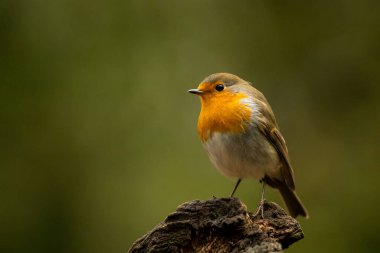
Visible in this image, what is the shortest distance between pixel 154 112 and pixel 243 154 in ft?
6.25

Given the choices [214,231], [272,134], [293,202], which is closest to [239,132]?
[272,134]

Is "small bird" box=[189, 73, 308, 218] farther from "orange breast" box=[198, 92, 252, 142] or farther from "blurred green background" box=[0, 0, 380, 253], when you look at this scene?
"blurred green background" box=[0, 0, 380, 253]

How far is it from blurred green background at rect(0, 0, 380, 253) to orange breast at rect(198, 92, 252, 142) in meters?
1.20

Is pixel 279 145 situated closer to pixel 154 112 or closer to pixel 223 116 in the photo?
pixel 223 116

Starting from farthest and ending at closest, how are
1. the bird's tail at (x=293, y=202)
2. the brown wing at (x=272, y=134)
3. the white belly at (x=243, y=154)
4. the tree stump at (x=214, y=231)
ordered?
the bird's tail at (x=293, y=202) → the brown wing at (x=272, y=134) → the white belly at (x=243, y=154) → the tree stump at (x=214, y=231)

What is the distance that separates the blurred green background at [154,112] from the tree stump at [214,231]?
236 centimetres

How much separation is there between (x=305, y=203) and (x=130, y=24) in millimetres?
2645

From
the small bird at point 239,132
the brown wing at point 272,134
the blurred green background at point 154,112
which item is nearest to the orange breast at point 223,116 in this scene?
the small bird at point 239,132

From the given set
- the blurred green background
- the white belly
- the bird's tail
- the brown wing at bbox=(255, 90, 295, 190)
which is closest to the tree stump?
the white belly

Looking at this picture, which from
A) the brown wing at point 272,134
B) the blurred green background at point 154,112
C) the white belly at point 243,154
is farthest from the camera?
the blurred green background at point 154,112

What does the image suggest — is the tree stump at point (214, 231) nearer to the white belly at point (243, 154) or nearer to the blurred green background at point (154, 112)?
the white belly at point (243, 154)

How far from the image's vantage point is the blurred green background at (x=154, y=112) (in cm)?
659

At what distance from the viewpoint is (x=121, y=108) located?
23.6 ft

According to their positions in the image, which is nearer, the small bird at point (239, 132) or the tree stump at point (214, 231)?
the tree stump at point (214, 231)
